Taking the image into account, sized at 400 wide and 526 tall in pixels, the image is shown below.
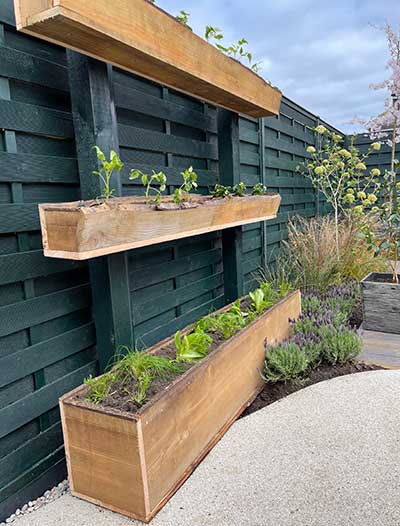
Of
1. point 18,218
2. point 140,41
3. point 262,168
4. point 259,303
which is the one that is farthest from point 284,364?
point 262,168

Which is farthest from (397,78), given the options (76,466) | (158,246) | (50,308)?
(76,466)

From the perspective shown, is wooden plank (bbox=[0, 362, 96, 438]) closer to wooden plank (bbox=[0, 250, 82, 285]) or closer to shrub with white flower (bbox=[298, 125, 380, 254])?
wooden plank (bbox=[0, 250, 82, 285])

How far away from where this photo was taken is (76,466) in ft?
4.38

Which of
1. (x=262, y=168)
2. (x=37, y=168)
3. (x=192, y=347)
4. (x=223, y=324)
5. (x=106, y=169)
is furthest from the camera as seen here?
(x=262, y=168)

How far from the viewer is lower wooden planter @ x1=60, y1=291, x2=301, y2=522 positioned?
48.0 inches

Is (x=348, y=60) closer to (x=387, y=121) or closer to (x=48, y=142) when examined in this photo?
(x=387, y=121)

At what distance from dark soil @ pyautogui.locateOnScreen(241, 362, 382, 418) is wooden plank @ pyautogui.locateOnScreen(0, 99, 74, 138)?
1.53m

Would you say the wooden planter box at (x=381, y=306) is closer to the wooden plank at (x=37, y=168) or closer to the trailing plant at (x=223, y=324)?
the trailing plant at (x=223, y=324)

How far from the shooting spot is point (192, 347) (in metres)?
1.71

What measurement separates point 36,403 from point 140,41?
1409mm

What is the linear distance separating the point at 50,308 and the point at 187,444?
0.75 meters

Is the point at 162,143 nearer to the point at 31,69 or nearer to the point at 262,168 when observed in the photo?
the point at 31,69

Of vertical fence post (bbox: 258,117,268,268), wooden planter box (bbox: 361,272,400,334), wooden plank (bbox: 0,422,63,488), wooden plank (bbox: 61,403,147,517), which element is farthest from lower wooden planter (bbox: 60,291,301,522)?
vertical fence post (bbox: 258,117,268,268)

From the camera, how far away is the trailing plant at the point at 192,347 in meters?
1.63
